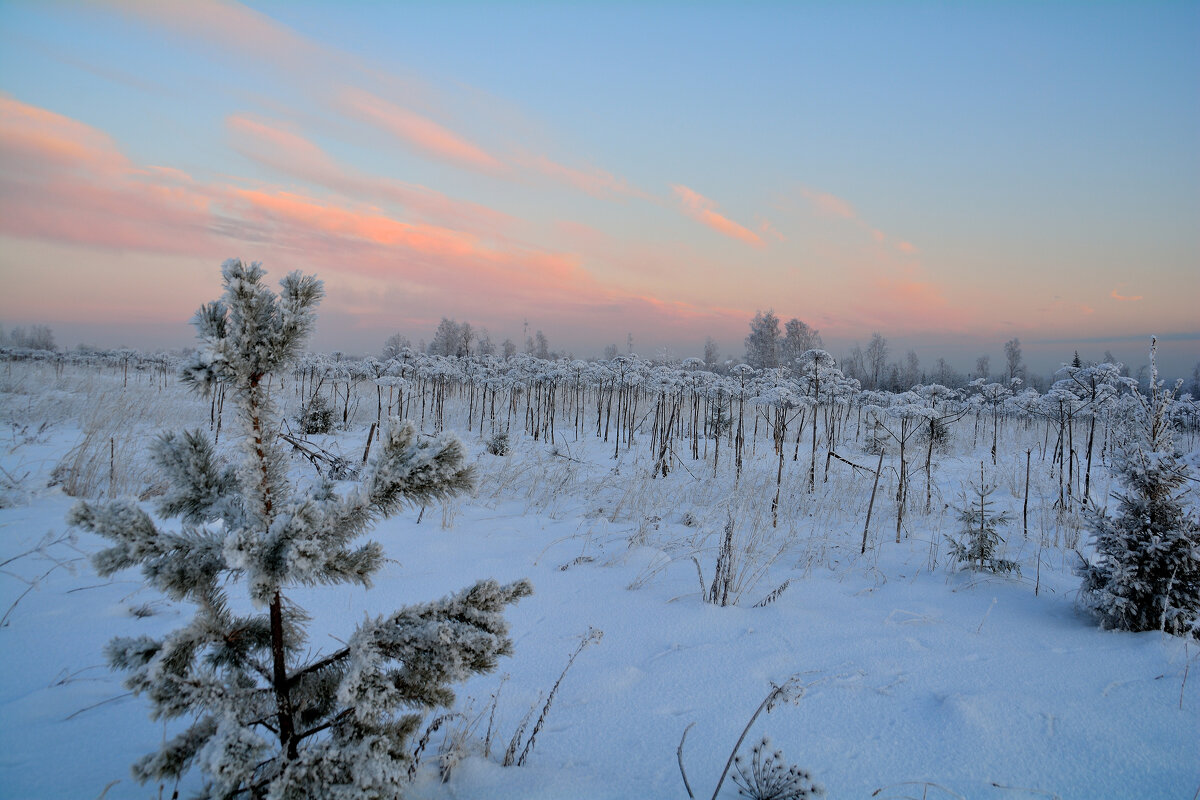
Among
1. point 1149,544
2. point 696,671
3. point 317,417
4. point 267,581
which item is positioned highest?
point 267,581

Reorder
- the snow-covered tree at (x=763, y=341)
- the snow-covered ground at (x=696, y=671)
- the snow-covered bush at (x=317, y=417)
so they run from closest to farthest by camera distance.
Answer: the snow-covered ground at (x=696, y=671) → the snow-covered bush at (x=317, y=417) → the snow-covered tree at (x=763, y=341)

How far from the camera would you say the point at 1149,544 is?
3.14 metres

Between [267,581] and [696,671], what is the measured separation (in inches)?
79.4

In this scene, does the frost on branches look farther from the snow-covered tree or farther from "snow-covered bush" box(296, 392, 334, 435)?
the snow-covered tree

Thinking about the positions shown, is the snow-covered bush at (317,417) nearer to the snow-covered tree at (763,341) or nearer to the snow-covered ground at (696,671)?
the snow-covered ground at (696,671)

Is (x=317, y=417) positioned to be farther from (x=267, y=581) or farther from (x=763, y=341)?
(x=763, y=341)

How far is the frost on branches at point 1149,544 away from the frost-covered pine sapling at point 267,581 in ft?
12.2

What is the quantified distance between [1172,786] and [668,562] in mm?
2618

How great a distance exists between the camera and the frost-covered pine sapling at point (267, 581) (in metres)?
1.10

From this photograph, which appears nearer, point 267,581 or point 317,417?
point 267,581

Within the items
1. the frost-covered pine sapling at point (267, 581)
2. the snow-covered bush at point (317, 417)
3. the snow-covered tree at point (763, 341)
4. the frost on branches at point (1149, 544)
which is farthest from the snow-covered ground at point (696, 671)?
the snow-covered tree at point (763, 341)

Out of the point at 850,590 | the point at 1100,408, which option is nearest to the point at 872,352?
the point at 1100,408

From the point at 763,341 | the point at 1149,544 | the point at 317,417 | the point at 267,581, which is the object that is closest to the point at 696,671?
the point at 267,581

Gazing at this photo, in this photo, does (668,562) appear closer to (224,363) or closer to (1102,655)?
(1102,655)
